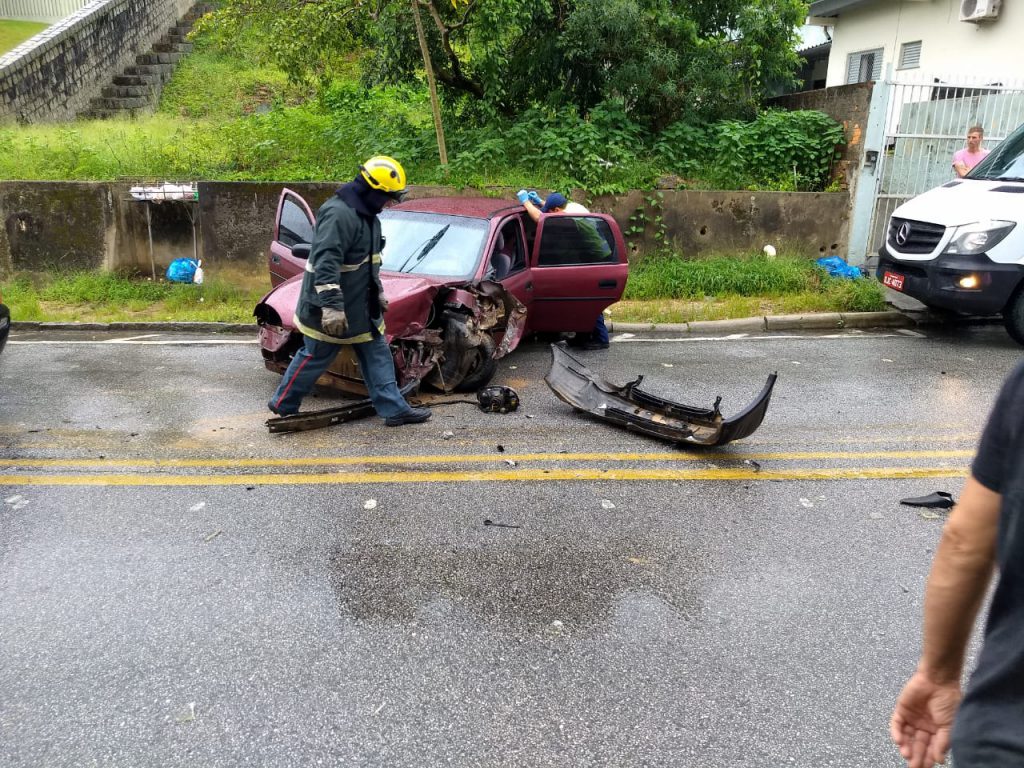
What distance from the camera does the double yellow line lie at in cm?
485

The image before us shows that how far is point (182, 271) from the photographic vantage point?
36.2ft

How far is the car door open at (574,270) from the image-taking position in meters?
7.73

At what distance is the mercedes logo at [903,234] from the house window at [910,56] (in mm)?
9570

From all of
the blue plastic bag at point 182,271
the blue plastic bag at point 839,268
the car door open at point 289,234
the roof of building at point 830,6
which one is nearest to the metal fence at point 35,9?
the blue plastic bag at point 182,271

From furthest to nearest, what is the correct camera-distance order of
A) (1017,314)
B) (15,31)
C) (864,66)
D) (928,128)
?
1. (15,31)
2. (864,66)
3. (928,128)
4. (1017,314)

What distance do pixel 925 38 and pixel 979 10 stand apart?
6.87 feet

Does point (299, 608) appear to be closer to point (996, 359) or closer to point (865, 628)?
point (865, 628)

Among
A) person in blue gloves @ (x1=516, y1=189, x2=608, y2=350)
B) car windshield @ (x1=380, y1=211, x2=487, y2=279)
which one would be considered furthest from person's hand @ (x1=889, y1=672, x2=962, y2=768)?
person in blue gloves @ (x1=516, y1=189, x2=608, y2=350)

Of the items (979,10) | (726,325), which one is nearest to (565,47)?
(726,325)

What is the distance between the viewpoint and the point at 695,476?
5020 millimetres

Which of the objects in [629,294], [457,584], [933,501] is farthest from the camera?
[629,294]

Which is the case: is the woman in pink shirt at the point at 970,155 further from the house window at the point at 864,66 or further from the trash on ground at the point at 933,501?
the house window at the point at 864,66

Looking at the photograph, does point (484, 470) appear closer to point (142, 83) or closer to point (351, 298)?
point (351, 298)

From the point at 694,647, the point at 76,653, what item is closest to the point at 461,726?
the point at 694,647
